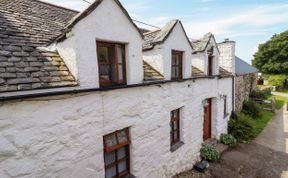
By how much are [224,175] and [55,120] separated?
24.4 ft

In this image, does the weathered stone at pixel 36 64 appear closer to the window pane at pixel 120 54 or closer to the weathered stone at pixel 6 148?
the weathered stone at pixel 6 148

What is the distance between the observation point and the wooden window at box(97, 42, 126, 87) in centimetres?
474

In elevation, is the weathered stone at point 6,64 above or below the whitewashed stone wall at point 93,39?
below

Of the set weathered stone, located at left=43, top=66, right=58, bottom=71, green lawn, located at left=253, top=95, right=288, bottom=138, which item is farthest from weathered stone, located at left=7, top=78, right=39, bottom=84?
green lawn, located at left=253, top=95, right=288, bottom=138

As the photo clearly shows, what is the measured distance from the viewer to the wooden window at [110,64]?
4738 mm

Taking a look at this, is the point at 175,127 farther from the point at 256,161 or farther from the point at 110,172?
the point at 256,161

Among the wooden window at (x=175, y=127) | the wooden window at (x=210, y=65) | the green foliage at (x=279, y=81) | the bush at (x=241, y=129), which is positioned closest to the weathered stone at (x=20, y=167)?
the wooden window at (x=175, y=127)

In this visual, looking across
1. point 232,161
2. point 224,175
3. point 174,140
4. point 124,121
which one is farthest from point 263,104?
point 124,121

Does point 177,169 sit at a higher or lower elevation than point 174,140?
lower

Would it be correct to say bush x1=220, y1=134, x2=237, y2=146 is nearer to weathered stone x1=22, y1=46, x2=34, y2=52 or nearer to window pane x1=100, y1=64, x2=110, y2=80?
window pane x1=100, y1=64, x2=110, y2=80

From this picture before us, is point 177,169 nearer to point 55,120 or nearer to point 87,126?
point 87,126

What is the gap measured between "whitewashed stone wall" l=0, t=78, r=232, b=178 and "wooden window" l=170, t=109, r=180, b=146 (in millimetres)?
217

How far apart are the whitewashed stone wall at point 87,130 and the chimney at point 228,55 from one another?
6.30 m

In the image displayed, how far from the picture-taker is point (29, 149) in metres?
3.38
